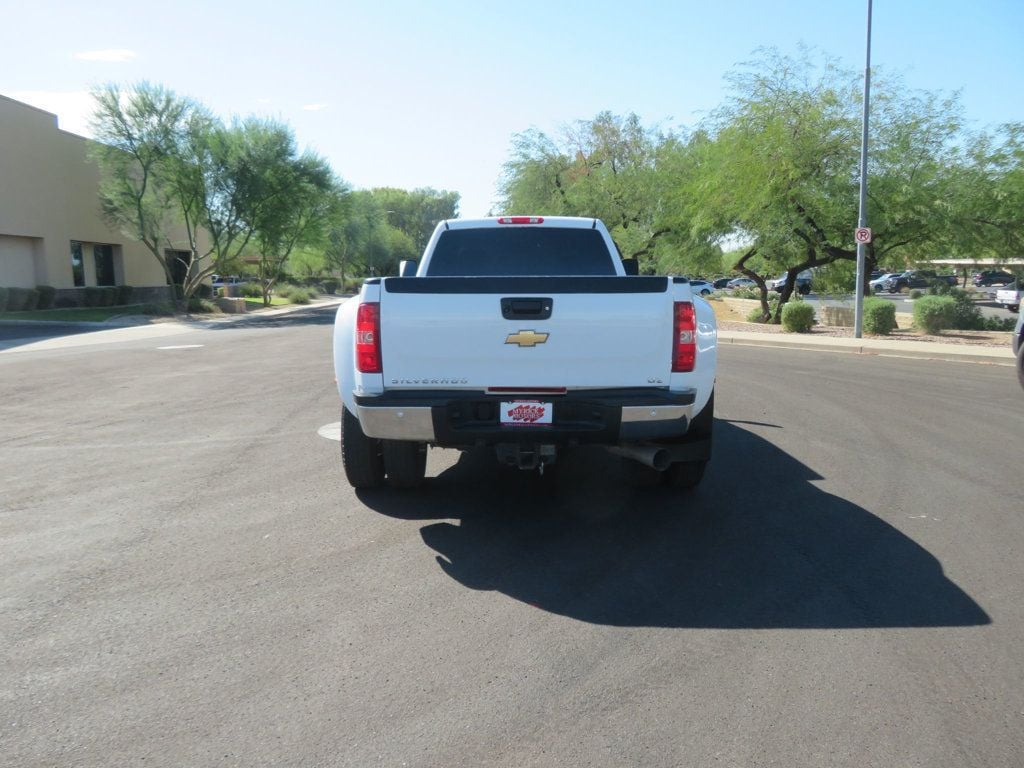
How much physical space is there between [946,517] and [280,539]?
4.49 metres

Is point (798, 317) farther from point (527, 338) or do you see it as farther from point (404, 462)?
point (527, 338)

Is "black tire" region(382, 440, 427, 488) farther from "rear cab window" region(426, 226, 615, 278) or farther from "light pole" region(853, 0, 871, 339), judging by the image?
"light pole" region(853, 0, 871, 339)

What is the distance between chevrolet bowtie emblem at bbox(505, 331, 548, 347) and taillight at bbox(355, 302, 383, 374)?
798 mm

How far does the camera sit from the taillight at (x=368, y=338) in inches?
207

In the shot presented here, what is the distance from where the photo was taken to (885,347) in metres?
19.4

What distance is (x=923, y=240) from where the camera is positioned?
25.9m

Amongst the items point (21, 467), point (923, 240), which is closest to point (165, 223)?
point (923, 240)

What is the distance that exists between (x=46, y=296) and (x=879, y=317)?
31666 mm

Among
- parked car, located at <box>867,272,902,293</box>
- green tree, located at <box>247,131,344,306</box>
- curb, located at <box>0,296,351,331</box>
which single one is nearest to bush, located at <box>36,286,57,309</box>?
curb, located at <box>0,296,351,331</box>

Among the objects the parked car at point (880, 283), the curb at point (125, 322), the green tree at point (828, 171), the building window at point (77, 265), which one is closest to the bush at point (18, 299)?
the curb at point (125, 322)

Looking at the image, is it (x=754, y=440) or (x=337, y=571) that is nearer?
(x=337, y=571)

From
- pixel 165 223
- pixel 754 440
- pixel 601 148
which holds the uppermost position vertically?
pixel 601 148

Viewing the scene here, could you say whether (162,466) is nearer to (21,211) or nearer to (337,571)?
(337,571)

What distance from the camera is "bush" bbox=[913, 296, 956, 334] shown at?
2359cm
